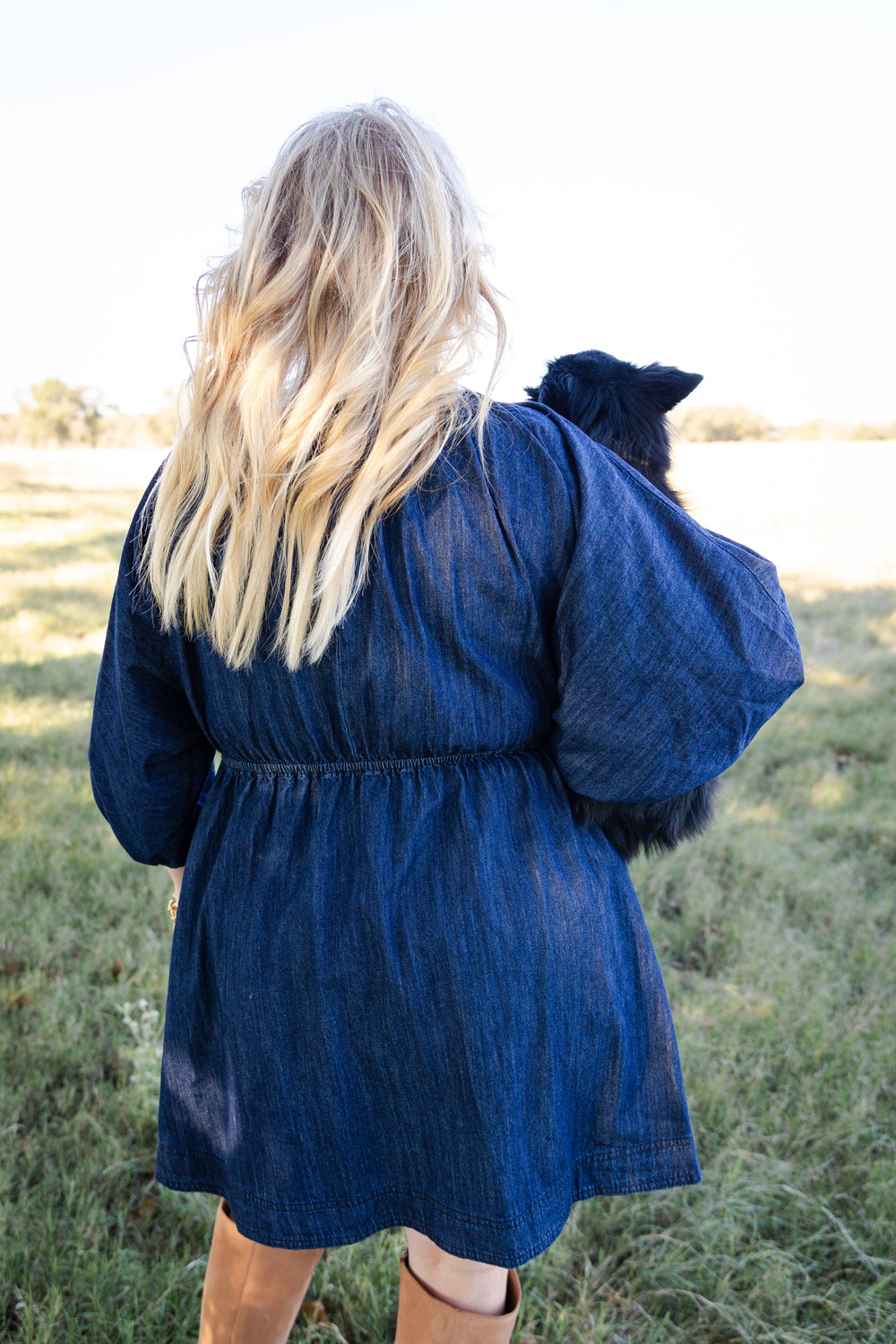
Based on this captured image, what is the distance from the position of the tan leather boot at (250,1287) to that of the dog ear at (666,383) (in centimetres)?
148

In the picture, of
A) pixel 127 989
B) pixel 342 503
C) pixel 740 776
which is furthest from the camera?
pixel 740 776

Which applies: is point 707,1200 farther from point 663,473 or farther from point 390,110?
point 390,110

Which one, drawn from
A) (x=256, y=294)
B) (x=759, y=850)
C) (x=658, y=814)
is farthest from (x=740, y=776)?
(x=256, y=294)

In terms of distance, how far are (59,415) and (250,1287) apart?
58.0 feet

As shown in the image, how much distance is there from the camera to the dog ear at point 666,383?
1345 mm

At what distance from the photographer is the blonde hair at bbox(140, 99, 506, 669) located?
112cm

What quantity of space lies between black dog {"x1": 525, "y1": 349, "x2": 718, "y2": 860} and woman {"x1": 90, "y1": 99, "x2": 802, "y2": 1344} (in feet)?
0.24

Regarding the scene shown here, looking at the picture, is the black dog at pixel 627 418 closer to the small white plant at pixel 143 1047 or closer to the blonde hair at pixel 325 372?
the blonde hair at pixel 325 372

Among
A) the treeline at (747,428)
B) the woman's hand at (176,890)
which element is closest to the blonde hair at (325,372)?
the woman's hand at (176,890)

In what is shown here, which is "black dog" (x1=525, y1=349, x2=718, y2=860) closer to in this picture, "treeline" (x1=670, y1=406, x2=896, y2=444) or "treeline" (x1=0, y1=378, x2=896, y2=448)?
"treeline" (x1=670, y1=406, x2=896, y2=444)

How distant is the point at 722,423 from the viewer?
13336 mm

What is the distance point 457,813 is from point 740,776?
12.3 feet

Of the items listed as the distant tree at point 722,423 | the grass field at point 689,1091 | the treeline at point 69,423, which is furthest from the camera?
the treeline at point 69,423

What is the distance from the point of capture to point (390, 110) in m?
1.23
